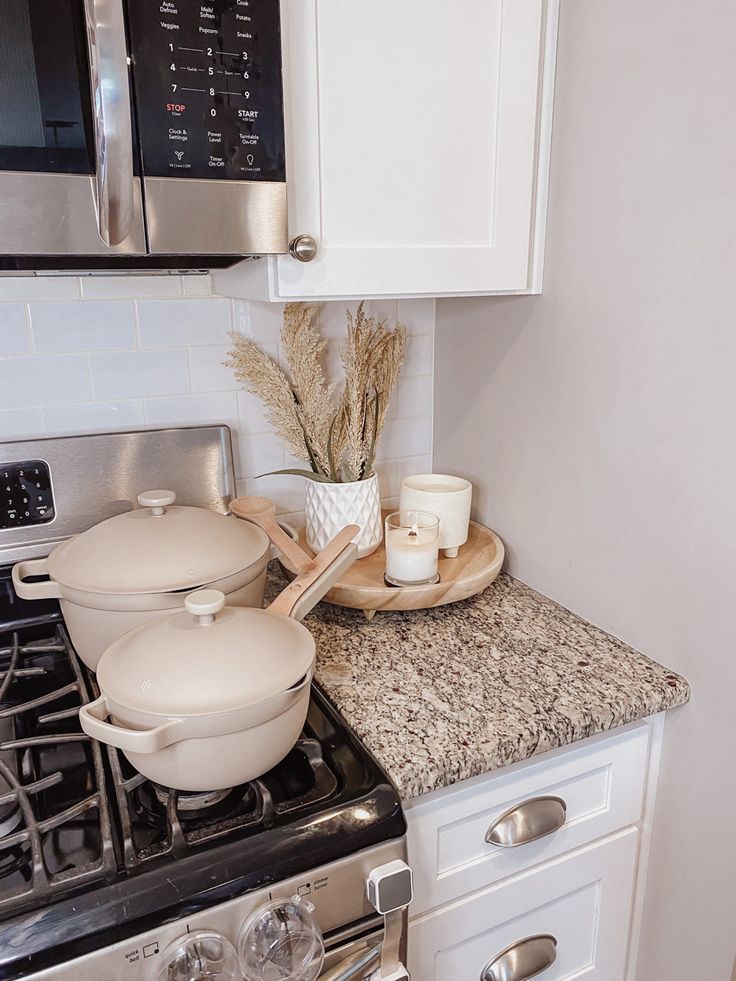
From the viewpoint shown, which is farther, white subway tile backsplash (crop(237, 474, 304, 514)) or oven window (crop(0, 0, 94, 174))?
white subway tile backsplash (crop(237, 474, 304, 514))

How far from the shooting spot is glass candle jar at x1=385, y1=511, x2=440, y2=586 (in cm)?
121

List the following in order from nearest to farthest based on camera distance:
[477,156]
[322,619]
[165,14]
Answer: [165,14], [477,156], [322,619]

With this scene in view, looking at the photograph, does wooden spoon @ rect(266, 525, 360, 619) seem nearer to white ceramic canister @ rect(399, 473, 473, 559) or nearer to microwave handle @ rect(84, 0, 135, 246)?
white ceramic canister @ rect(399, 473, 473, 559)

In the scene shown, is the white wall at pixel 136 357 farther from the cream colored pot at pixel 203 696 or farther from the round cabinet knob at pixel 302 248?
the cream colored pot at pixel 203 696

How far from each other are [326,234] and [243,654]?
557 mm

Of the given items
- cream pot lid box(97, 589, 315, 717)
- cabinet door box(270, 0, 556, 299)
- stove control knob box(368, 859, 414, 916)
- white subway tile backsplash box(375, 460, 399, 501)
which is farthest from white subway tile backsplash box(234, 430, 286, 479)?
stove control knob box(368, 859, 414, 916)

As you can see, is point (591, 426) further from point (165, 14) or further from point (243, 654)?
point (165, 14)

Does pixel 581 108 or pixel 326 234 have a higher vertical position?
pixel 581 108

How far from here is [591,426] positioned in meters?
1.12

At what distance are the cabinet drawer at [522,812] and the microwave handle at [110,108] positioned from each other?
2.50ft

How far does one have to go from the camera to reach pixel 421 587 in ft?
3.95

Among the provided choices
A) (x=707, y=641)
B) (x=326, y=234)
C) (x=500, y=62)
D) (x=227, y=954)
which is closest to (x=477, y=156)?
(x=500, y=62)

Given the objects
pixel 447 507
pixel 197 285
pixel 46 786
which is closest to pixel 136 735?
pixel 46 786

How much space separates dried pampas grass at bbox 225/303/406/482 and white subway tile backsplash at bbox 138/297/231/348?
0.04 metres
